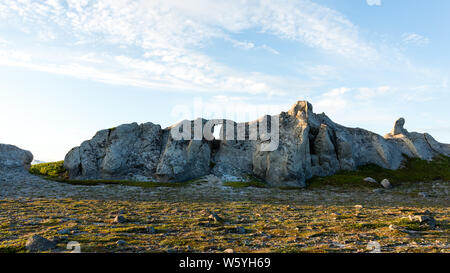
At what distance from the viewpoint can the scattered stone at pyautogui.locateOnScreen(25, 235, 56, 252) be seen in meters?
13.4

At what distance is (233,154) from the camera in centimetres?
6075

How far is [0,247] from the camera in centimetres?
1365

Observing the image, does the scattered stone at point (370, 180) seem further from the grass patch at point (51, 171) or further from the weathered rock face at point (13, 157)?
the weathered rock face at point (13, 157)

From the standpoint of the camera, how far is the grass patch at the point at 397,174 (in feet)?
173

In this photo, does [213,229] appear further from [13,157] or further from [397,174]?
[397,174]

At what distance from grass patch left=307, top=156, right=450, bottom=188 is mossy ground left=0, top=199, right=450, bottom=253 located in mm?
25213

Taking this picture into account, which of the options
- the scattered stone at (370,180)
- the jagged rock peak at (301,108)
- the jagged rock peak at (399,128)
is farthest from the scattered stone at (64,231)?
the jagged rock peak at (399,128)

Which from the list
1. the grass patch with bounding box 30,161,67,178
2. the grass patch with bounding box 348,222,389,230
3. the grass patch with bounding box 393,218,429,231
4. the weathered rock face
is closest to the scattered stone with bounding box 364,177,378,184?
the grass patch with bounding box 393,218,429,231

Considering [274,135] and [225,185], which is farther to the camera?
[274,135]

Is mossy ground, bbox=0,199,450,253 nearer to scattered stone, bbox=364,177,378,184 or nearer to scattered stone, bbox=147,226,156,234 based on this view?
scattered stone, bbox=147,226,156,234

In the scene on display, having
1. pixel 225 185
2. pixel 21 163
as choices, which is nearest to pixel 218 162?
pixel 225 185

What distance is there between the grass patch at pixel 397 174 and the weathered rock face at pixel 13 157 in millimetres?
53310
